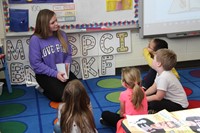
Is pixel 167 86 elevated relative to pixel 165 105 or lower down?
elevated

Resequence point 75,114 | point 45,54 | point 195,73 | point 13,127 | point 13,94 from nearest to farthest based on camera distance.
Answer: point 75,114
point 13,127
point 45,54
point 13,94
point 195,73

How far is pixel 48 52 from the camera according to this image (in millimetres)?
3029

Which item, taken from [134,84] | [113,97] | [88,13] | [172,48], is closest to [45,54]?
[88,13]

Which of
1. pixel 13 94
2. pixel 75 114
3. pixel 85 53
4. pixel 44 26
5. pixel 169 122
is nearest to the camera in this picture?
pixel 169 122

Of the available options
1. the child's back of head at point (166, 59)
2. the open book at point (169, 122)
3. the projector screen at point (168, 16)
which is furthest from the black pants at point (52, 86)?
the open book at point (169, 122)

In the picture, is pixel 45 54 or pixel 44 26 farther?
pixel 45 54

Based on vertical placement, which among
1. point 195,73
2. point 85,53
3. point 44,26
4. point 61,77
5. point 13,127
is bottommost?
point 13,127

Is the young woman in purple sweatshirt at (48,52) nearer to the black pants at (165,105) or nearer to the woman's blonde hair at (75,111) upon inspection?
the black pants at (165,105)

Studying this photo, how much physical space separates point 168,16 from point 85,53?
113cm

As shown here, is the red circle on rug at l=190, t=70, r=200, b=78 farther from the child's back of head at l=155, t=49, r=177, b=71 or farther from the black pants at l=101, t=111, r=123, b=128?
the black pants at l=101, t=111, r=123, b=128

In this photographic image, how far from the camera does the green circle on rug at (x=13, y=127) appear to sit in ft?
7.95

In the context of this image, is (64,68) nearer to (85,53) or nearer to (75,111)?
(85,53)

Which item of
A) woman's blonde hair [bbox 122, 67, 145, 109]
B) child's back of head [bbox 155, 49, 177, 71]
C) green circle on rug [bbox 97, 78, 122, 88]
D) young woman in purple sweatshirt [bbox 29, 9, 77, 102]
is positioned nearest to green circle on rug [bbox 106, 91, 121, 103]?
green circle on rug [bbox 97, 78, 122, 88]

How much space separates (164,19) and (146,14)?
0.83 ft
